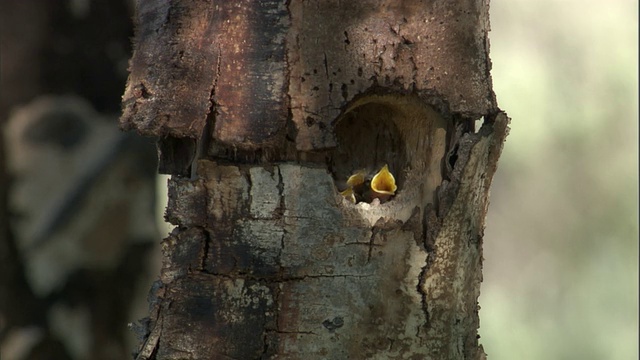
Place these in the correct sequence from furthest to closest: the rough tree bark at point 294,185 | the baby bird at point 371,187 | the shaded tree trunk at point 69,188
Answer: the shaded tree trunk at point 69,188 < the baby bird at point 371,187 < the rough tree bark at point 294,185

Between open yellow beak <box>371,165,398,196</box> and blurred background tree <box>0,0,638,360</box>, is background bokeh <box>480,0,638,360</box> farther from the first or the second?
open yellow beak <box>371,165,398,196</box>

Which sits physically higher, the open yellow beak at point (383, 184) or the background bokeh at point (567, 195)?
the background bokeh at point (567, 195)

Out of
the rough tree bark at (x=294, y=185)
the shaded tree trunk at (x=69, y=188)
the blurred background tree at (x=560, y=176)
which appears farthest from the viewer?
the blurred background tree at (x=560, y=176)

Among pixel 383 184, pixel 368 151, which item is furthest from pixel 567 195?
pixel 383 184

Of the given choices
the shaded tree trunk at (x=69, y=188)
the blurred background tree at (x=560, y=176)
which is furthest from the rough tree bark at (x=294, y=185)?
the blurred background tree at (x=560, y=176)

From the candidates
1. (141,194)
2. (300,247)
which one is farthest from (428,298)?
(141,194)

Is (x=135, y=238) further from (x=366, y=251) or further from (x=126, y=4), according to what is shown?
(x=366, y=251)

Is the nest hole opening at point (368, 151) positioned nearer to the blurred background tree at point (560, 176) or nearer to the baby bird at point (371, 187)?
the baby bird at point (371, 187)

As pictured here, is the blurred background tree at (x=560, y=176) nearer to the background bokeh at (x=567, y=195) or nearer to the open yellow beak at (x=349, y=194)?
the background bokeh at (x=567, y=195)

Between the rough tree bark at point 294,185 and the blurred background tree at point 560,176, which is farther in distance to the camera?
the blurred background tree at point 560,176
